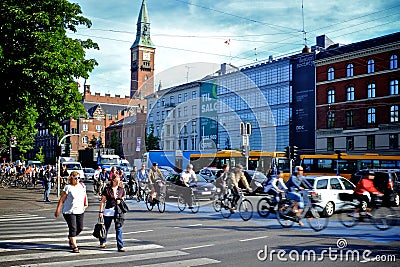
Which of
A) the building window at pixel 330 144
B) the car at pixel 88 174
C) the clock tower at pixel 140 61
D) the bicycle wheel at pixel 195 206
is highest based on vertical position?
the clock tower at pixel 140 61

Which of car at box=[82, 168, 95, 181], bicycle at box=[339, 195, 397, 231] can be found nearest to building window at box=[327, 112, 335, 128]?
car at box=[82, 168, 95, 181]

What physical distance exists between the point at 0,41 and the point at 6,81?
169cm

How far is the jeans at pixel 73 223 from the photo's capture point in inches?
387

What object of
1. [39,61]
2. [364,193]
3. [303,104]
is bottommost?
[364,193]

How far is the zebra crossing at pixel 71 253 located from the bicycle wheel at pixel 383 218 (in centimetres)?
659

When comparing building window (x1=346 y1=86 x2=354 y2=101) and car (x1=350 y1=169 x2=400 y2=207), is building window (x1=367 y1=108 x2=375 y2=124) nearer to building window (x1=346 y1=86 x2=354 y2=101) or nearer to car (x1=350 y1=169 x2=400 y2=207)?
building window (x1=346 y1=86 x2=354 y2=101)

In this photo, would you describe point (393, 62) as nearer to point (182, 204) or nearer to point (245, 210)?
point (182, 204)

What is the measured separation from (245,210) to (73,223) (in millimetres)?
7500

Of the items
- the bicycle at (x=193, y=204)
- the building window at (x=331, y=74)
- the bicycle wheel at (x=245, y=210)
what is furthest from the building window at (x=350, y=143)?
the bicycle wheel at (x=245, y=210)

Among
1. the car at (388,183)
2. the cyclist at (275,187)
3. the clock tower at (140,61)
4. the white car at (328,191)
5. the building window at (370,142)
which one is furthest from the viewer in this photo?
the clock tower at (140,61)

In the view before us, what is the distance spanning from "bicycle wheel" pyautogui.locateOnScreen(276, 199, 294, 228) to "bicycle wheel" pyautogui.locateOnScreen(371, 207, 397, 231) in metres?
2.48

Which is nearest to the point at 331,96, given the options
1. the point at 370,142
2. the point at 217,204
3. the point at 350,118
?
the point at 350,118

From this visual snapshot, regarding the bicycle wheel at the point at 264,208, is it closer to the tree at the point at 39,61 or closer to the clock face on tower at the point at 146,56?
the tree at the point at 39,61

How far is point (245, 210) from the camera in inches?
625
